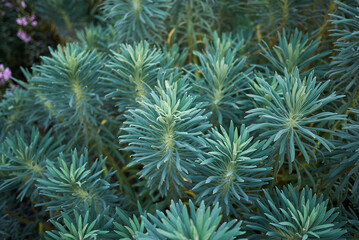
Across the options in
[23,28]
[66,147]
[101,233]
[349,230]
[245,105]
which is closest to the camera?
[101,233]

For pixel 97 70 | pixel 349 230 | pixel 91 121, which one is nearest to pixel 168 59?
pixel 97 70

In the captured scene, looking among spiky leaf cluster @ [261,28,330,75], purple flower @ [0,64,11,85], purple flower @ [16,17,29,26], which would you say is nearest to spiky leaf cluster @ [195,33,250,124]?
spiky leaf cluster @ [261,28,330,75]

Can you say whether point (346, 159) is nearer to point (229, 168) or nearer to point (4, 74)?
point (229, 168)

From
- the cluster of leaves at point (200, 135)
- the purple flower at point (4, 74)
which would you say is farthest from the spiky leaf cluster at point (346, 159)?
the purple flower at point (4, 74)

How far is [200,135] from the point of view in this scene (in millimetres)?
1100

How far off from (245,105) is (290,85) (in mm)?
238

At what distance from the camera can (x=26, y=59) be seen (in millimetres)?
2434

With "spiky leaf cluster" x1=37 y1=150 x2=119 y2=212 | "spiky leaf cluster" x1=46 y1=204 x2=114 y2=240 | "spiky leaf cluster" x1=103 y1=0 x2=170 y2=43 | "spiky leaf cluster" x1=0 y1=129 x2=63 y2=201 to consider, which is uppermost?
"spiky leaf cluster" x1=103 y1=0 x2=170 y2=43

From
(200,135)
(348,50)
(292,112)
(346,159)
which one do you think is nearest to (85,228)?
(200,135)

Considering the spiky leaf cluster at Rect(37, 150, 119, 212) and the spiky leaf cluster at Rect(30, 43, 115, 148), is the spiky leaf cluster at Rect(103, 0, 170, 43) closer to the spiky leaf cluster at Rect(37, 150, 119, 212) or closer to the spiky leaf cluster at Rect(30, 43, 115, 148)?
the spiky leaf cluster at Rect(30, 43, 115, 148)

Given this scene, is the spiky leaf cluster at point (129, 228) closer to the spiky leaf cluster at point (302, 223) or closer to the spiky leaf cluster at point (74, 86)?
the spiky leaf cluster at point (302, 223)

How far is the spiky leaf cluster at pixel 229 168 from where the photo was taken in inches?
35.6

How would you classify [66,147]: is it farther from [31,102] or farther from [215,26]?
[215,26]

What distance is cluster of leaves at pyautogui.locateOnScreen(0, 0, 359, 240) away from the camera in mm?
913
